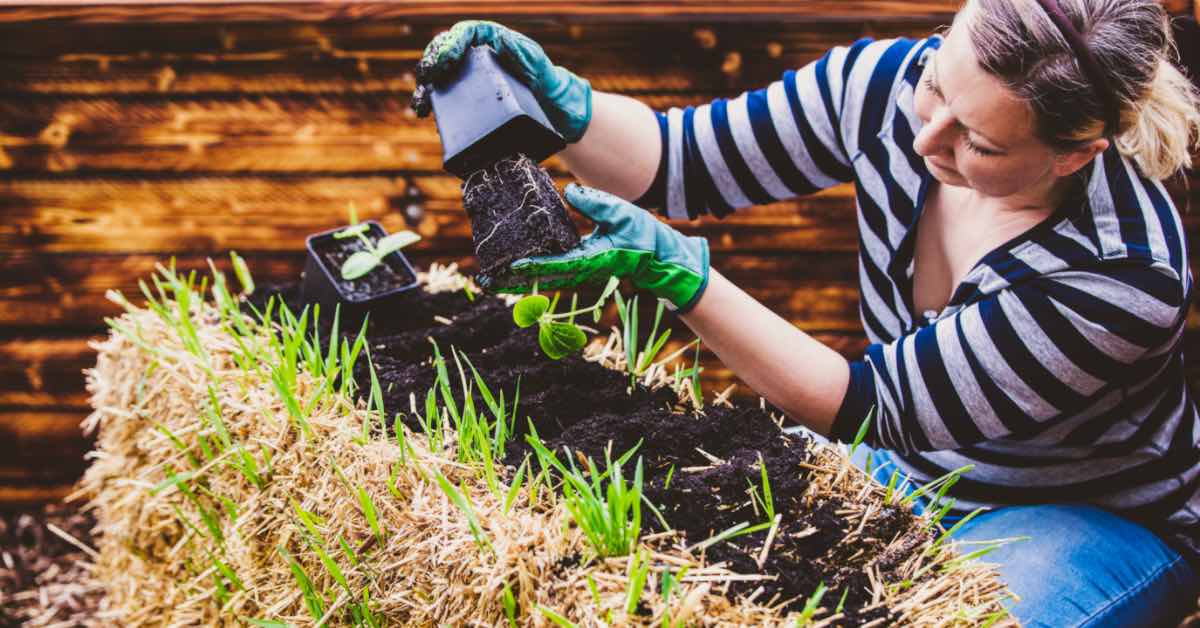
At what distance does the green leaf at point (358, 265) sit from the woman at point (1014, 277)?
307 mm

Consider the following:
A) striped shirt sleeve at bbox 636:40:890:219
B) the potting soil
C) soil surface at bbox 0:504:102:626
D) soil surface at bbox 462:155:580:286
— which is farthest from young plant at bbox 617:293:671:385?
soil surface at bbox 0:504:102:626

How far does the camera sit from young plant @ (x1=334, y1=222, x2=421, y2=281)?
1479 mm

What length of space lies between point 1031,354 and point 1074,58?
1.23 ft

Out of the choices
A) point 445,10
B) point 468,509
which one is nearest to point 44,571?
point 445,10

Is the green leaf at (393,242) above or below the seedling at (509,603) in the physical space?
above

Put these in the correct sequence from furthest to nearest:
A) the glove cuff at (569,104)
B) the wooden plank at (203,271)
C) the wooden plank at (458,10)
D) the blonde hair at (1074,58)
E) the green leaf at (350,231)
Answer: the wooden plank at (203,271) → the wooden plank at (458,10) → the green leaf at (350,231) → the glove cuff at (569,104) → the blonde hair at (1074,58)

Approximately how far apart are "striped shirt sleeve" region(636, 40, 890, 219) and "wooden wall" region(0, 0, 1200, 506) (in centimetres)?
45

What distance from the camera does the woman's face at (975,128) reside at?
1098mm

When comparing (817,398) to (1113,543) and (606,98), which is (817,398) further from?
(606,98)

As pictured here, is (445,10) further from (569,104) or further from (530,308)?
(530,308)

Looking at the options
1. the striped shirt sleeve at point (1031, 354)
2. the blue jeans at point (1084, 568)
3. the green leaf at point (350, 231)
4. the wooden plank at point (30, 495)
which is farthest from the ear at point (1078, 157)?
the wooden plank at point (30, 495)

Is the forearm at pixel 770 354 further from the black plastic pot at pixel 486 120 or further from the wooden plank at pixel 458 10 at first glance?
the wooden plank at pixel 458 10

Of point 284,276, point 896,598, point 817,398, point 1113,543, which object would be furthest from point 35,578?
point 1113,543

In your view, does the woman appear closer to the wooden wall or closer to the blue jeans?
the blue jeans
